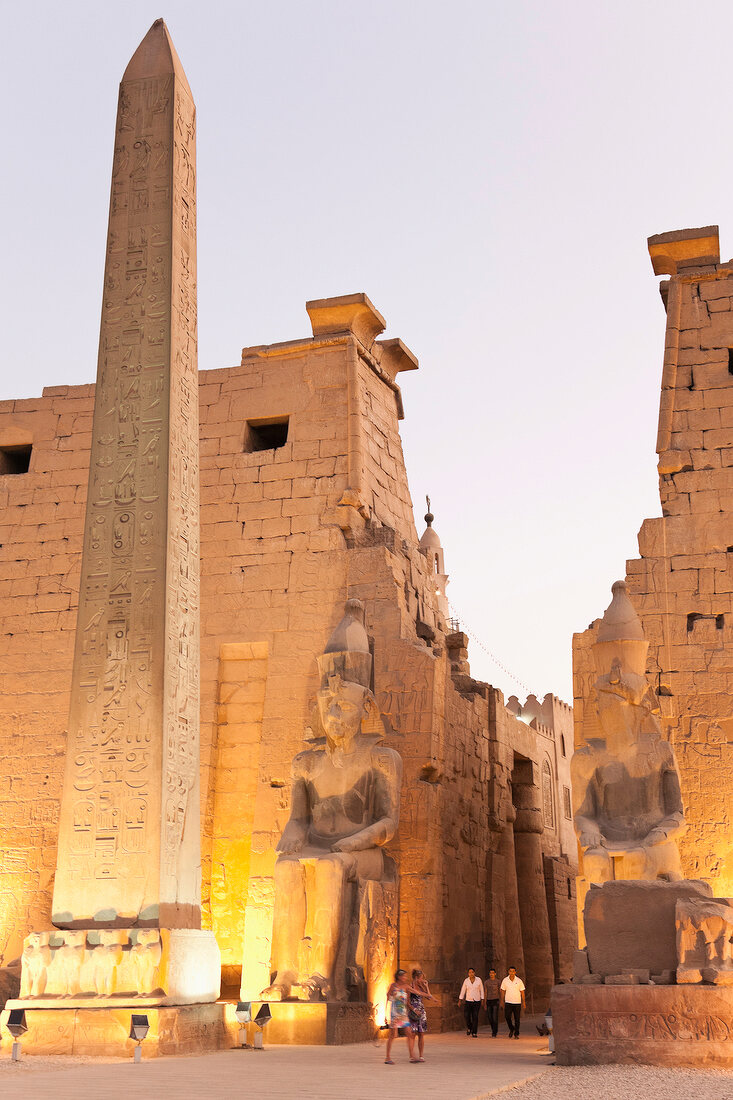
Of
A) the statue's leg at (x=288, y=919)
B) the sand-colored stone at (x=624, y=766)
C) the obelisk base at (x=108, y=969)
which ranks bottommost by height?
the obelisk base at (x=108, y=969)

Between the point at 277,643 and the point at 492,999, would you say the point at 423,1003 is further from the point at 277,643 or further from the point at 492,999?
the point at 277,643

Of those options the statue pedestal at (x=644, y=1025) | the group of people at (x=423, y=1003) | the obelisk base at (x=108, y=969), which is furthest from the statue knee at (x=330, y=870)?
the statue pedestal at (x=644, y=1025)

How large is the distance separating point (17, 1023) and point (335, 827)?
113 inches

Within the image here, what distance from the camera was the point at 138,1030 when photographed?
239 inches

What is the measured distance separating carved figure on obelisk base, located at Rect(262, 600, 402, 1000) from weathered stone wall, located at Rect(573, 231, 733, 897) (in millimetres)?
1729

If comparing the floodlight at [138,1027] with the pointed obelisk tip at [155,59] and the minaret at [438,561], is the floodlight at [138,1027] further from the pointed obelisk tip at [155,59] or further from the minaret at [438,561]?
the minaret at [438,561]

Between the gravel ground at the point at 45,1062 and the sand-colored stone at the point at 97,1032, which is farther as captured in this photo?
the sand-colored stone at the point at 97,1032

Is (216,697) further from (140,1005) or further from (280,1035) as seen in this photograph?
(140,1005)

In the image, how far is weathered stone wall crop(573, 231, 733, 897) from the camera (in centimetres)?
928

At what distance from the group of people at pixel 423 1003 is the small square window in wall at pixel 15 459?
630 cm

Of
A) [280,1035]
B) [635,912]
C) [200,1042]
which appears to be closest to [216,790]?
[280,1035]

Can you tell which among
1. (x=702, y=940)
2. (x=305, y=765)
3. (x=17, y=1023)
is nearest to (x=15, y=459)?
(x=305, y=765)

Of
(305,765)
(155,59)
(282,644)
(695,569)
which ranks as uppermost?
(155,59)

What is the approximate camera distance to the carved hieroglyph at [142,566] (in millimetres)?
6668
